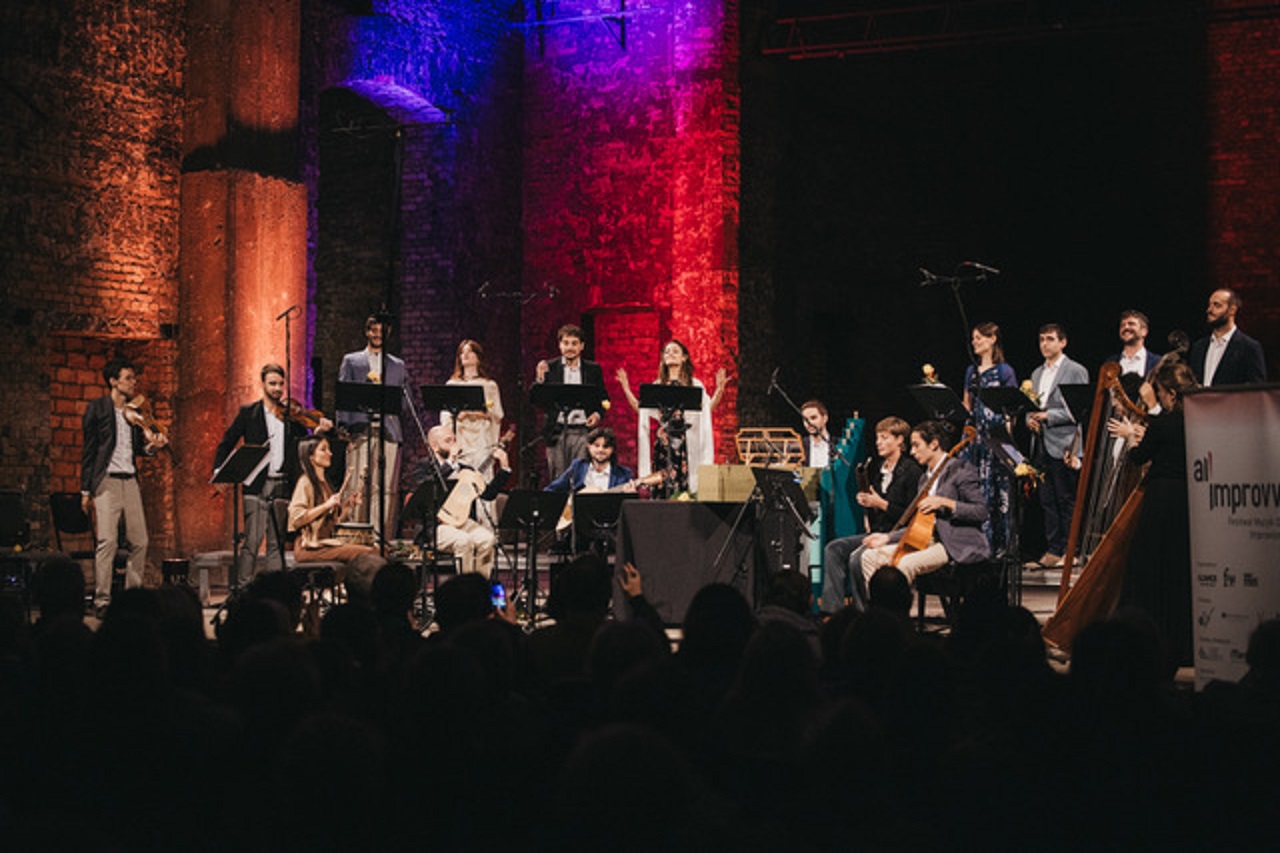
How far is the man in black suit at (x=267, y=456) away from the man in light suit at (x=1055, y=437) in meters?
5.66

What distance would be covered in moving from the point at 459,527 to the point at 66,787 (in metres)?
6.92

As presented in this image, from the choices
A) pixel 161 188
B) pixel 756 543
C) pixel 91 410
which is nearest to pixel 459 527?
pixel 756 543

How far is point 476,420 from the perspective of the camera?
36.8ft

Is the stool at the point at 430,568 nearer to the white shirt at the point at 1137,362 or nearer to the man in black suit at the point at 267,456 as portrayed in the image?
the man in black suit at the point at 267,456

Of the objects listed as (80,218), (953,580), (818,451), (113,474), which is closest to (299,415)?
(113,474)

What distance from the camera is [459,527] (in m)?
10.2

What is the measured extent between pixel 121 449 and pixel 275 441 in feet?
3.78

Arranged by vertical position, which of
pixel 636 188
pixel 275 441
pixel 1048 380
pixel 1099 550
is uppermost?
pixel 636 188

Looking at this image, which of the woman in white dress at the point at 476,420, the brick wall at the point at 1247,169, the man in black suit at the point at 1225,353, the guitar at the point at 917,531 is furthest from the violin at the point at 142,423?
the brick wall at the point at 1247,169

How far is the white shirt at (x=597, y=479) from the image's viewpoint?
1051cm

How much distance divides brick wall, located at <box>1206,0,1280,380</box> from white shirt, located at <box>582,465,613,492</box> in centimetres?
870

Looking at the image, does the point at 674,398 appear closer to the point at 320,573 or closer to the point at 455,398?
the point at 455,398

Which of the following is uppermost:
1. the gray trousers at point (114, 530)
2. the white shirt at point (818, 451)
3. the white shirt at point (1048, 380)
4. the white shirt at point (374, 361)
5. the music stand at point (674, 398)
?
the white shirt at point (374, 361)

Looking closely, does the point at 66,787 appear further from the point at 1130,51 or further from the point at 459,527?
the point at 1130,51
